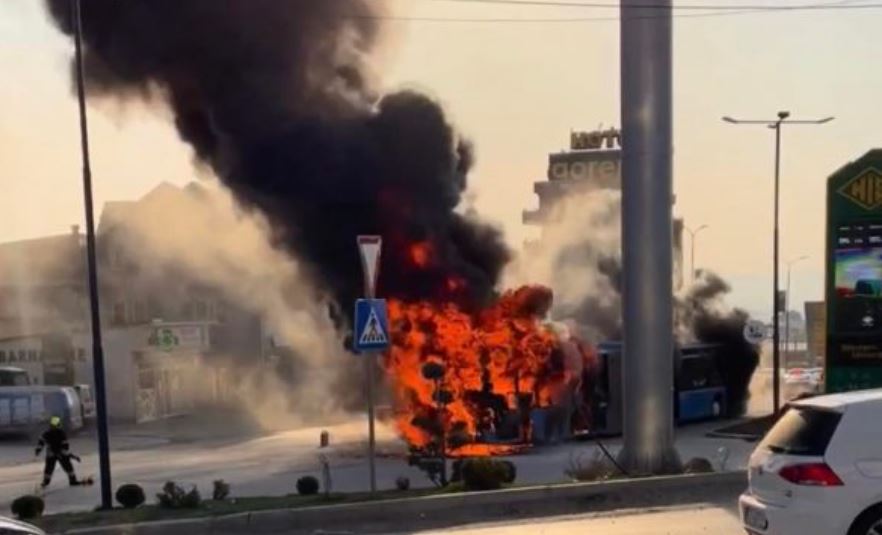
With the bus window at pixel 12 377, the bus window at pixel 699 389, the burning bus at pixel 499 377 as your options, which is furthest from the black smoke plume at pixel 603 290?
the bus window at pixel 12 377

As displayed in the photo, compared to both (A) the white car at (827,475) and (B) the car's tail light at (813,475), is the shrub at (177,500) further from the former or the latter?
(B) the car's tail light at (813,475)

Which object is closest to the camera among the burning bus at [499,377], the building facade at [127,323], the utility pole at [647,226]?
the utility pole at [647,226]

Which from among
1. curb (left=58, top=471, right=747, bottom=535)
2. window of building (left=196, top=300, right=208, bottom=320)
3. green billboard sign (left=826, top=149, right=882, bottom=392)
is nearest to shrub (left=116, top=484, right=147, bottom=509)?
curb (left=58, top=471, right=747, bottom=535)

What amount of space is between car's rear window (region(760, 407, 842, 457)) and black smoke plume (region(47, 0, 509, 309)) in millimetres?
20700

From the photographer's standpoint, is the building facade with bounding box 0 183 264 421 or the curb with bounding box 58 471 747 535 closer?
the curb with bounding box 58 471 747 535

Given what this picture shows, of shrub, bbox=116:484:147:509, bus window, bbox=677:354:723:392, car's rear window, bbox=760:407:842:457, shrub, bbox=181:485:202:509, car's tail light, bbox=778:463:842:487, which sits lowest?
bus window, bbox=677:354:723:392

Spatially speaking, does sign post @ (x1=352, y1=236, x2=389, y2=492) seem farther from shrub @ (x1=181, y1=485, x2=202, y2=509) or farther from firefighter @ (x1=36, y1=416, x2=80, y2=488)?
firefighter @ (x1=36, y1=416, x2=80, y2=488)

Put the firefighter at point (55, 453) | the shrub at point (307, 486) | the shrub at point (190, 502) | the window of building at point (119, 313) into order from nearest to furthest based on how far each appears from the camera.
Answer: the shrub at point (190, 502)
the shrub at point (307, 486)
the firefighter at point (55, 453)
the window of building at point (119, 313)

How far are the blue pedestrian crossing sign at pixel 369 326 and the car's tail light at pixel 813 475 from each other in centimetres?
442

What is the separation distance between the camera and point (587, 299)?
3928 centimetres

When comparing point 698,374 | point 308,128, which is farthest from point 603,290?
point 308,128

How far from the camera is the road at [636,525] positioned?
27.1ft

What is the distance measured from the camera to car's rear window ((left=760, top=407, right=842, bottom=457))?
20.4 ft

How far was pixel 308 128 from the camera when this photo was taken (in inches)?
1034
